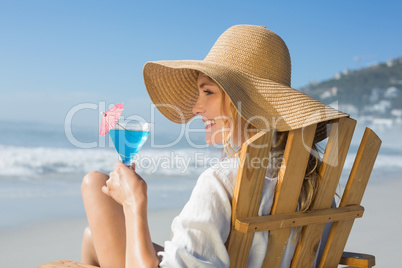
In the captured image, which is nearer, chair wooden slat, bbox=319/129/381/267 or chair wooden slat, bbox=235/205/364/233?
chair wooden slat, bbox=235/205/364/233

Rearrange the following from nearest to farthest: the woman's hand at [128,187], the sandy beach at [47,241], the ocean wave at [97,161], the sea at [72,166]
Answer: the woman's hand at [128,187]
the sandy beach at [47,241]
the sea at [72,166]
the ocean wave at [97,161]

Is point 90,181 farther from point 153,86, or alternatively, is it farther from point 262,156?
point 262,156

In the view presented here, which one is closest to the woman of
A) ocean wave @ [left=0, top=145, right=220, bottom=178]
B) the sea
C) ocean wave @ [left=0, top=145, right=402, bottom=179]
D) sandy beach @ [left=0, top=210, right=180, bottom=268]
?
the sea

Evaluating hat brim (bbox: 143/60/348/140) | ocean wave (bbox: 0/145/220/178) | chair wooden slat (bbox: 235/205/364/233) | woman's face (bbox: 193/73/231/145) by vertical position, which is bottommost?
ocean wave (bbox: 0/145/220/178)

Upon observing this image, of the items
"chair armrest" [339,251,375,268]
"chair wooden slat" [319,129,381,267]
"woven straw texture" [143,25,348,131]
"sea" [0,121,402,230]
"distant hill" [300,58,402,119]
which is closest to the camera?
"woven straw texture" [143,25,348,131]

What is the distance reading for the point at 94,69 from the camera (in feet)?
83.9

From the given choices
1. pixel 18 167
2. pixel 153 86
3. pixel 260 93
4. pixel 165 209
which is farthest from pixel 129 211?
pixel 18 167

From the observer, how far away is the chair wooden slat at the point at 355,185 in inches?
73.3

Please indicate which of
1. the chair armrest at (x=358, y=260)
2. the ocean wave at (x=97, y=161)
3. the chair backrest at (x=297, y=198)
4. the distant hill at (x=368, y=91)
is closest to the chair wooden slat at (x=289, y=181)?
the chair backrest at (x=297, y=198)

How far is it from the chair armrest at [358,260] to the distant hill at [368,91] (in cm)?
1712

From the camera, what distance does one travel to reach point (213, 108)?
1.89m

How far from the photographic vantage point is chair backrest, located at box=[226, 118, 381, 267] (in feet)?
4.89

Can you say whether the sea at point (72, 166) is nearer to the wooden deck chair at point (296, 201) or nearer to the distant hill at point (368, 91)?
the wooden deck chair at point (296, 201)

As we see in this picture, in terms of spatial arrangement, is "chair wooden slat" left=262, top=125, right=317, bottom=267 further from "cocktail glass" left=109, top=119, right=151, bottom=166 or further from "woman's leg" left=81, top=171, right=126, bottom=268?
"woman's leg" left=81, top=171, right=126, bottom=268
